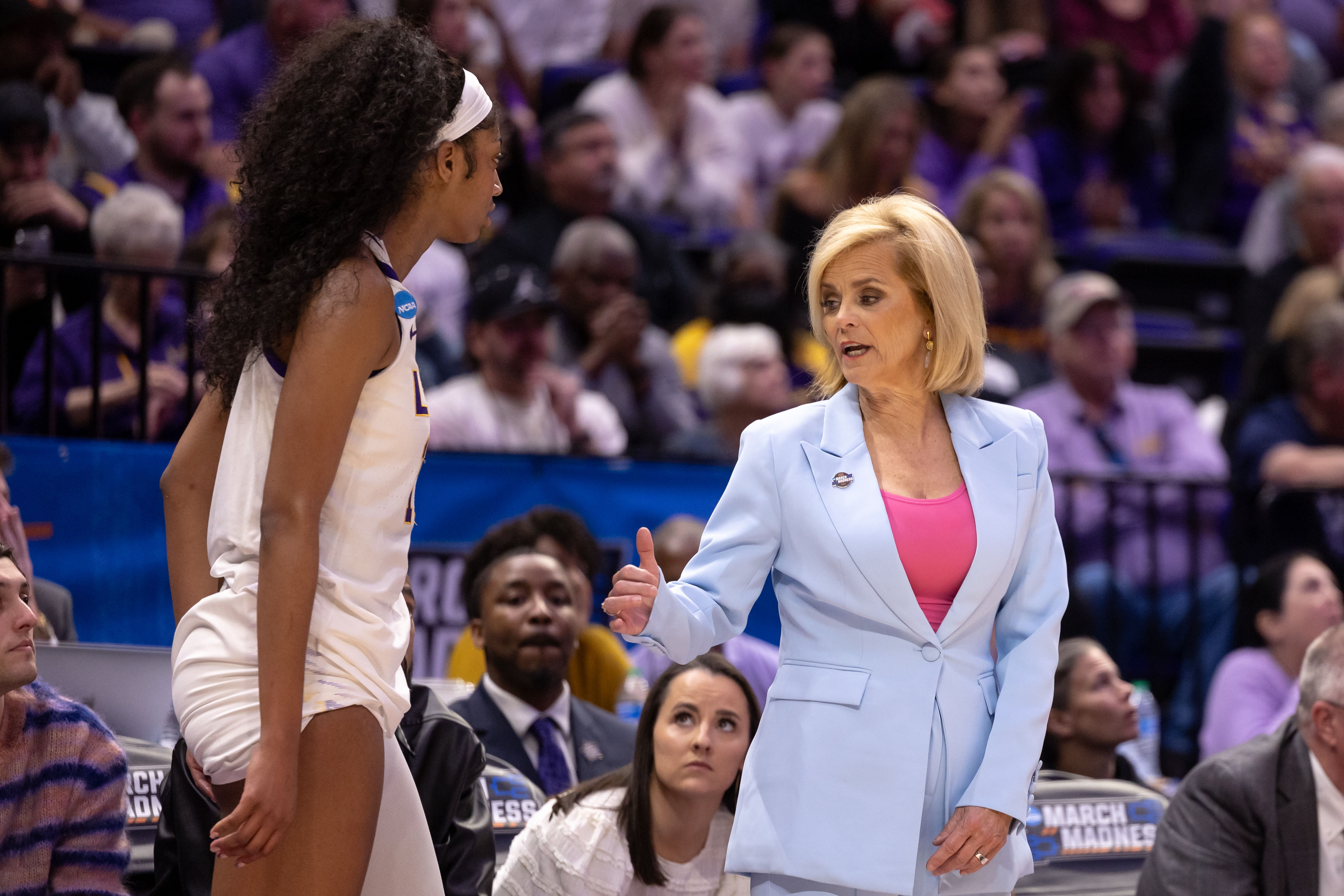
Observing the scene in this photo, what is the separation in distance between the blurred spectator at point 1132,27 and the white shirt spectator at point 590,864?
8.47m

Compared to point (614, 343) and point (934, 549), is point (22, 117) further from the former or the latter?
point (934, 549)

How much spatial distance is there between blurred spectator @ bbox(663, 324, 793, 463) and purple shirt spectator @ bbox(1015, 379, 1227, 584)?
117 centimetres

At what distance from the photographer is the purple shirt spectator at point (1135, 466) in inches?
274

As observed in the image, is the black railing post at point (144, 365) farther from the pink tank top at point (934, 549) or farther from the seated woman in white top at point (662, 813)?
the pink tank top at point (934, 549)

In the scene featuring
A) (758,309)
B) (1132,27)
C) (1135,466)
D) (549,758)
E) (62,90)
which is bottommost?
(549,758)

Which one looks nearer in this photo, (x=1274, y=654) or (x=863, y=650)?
(x=863, y=650)

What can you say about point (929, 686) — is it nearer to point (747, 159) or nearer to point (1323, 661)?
point (1323, 661)

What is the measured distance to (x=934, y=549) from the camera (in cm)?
278

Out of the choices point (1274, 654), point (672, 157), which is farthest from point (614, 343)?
point (1274, 654)

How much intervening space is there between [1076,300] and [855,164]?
5.25 ft

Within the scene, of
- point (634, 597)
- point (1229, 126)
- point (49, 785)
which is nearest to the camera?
point (634, 597)

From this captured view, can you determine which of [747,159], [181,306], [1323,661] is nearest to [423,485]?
[181,306]

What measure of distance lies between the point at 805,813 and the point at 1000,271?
6.05 metres

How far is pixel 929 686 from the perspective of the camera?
2729mm
